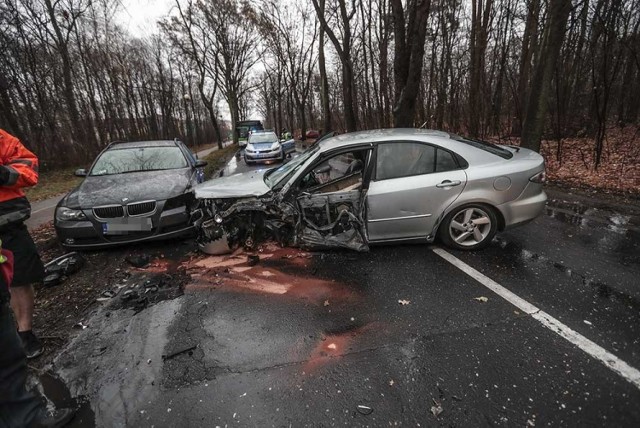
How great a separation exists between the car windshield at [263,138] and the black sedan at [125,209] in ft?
31.9

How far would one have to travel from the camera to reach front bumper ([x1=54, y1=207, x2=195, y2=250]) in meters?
4.06

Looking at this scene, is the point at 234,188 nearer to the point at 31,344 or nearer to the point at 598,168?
the point at 31,344

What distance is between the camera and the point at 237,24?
79.8 feet

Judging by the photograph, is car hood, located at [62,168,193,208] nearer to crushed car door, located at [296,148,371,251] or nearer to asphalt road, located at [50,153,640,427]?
asphalt road, located at [50,153,640,427]

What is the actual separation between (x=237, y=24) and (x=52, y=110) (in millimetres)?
14838

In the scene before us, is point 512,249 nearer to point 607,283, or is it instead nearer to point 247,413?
point 607,283

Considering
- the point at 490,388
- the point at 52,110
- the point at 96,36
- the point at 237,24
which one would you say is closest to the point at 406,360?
the point at 490,388

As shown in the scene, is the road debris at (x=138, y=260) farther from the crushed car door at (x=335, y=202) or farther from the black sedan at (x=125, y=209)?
the crushed car door at (x=335, y=202)

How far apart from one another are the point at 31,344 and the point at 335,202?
3.18 meters

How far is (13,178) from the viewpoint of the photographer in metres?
2.22

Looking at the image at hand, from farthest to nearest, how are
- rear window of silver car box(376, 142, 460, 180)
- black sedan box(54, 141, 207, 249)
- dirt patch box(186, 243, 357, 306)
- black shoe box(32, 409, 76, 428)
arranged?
black sedan box(54, 141, 207, 249) → rear window of silver car box(376, 142, 460, 180) → dirt patch box(186, 243, 357, 306) → black shoe box(32, 409, 76, 428)

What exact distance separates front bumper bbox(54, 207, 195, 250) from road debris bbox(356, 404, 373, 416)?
3397mm

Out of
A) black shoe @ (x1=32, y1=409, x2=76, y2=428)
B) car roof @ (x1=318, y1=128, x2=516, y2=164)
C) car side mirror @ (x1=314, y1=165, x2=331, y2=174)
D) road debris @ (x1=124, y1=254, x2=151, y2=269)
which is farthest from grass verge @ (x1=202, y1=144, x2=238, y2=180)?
black shoe @ (x1=32, y1=409, x2=76, y2=428)

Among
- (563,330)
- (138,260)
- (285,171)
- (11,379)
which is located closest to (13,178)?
(11,379)
